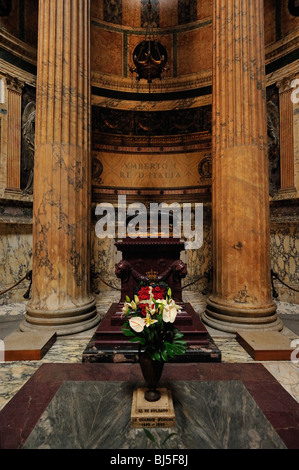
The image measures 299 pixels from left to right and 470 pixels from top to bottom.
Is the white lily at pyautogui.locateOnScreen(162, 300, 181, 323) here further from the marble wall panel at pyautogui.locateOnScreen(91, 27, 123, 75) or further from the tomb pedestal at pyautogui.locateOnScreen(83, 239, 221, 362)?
the marble wall panel at pyautogui.locateOnScreen(91, 27, 123, 75)

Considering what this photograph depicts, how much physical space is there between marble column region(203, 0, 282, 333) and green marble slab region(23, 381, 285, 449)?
5.26 ft

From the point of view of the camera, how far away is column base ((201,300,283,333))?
12.6 feet

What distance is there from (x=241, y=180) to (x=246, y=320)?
6.42ft

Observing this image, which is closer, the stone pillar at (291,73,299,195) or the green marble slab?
the green marble slab

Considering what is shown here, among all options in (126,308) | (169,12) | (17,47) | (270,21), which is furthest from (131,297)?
(169,12)

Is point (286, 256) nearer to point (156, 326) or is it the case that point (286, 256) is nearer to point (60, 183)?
point (60, 183)

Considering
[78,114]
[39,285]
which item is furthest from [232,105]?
[39,285]

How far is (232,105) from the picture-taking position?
4.11m

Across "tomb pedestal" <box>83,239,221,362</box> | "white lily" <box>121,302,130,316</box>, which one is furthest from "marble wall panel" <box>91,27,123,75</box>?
"white lily" <box>121,302,130,316</box>

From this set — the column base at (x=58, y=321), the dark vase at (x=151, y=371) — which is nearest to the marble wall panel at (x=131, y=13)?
the column base at (x=58, y=321)

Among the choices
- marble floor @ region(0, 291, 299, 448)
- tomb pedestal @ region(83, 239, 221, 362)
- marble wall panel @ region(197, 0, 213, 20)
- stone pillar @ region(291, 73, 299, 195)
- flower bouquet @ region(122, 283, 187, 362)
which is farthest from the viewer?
marble wall panel @ region(197, 0, 213, 20)

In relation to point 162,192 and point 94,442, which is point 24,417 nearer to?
point 94,442

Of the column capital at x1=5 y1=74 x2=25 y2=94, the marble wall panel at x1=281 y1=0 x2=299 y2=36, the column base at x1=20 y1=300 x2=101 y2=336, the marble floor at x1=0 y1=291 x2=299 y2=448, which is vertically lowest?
the marble floor at x1=0 y1=291 x2=299 y2=448

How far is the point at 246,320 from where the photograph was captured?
3850mm
